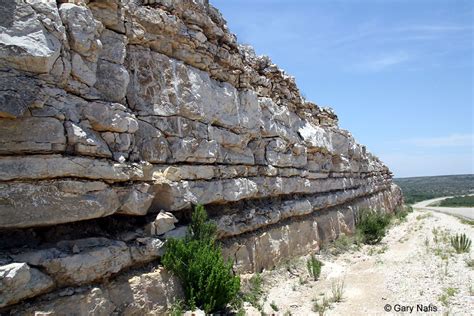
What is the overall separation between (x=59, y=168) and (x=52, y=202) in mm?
428

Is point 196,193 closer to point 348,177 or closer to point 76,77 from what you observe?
point 76,77

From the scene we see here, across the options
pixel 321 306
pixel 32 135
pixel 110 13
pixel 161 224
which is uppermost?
pixel 110 13

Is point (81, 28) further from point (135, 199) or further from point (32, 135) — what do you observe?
point (135, 199)

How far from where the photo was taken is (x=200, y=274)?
605 centimetres

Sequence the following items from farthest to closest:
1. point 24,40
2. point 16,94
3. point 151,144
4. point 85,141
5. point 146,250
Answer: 1. point 151,144
2. point 146,250
3. point 85,141
4. point 24,40
5. point 16,94

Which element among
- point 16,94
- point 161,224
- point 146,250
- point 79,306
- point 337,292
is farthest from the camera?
point 337,292

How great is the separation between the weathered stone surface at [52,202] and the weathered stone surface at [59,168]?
10cm

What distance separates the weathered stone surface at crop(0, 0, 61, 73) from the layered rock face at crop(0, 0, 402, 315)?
1 cm

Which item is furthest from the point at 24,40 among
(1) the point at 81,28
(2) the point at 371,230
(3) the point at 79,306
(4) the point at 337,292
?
(2) the point at 371,230

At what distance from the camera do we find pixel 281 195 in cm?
1076

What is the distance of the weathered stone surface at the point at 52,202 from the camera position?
455 centimetres

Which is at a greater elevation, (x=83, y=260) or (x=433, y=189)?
(x=83, y=260)

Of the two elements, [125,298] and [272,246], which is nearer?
[125,298]

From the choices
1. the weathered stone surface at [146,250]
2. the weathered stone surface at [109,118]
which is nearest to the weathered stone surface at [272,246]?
the weathered stone surface at [146,250]
